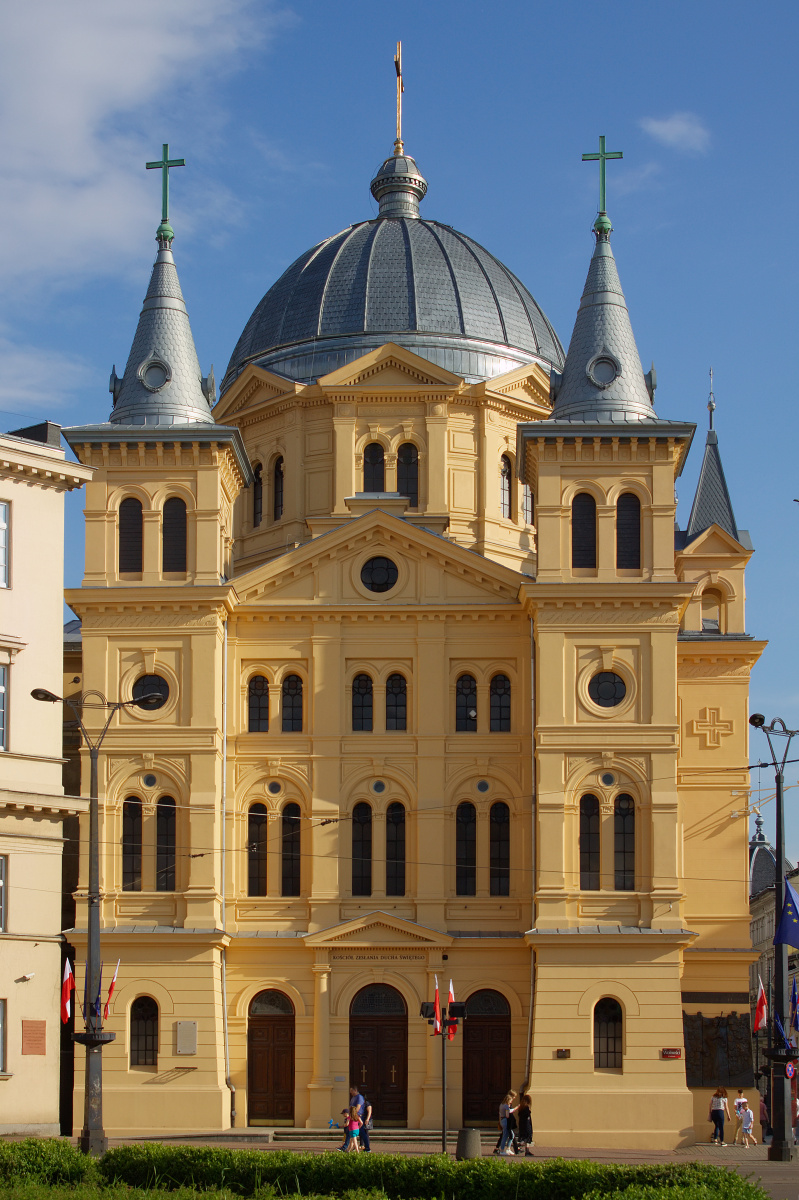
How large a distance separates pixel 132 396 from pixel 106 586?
6020 mm

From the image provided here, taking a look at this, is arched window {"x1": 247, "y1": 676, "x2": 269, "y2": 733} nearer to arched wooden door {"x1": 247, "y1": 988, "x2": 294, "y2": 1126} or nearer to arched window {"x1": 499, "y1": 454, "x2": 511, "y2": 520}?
arched wooden door {"x1": 247, "y1": 988, "x2": 294, "y2": 1126}

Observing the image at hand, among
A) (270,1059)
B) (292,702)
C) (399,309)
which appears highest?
(399,309)

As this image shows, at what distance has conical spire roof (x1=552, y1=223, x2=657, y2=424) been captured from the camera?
53.3 meters

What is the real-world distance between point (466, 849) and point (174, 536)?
39.1ft

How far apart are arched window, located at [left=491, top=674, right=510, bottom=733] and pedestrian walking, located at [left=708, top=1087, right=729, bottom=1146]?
37.0 feet

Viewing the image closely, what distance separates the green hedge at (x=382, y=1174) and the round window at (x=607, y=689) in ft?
72.1

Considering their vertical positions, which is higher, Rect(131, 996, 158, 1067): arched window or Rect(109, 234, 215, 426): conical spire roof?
Rect(109, 234, 215, 426): conical spire roof

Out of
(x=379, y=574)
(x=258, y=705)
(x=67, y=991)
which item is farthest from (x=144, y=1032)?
(x=379, y=574)

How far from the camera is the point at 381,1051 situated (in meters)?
50.5

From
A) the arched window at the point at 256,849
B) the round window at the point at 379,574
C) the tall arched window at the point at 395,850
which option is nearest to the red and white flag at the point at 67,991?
the arched window at the point at 256,849

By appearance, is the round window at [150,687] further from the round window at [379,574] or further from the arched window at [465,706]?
the arched window at [465,706]

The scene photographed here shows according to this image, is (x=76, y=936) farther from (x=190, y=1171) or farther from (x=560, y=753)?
(x=190, y=1171)

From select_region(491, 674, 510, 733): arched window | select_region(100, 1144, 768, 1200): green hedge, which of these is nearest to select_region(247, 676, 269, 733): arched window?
select_region(491, 674, 510, 733): arched window

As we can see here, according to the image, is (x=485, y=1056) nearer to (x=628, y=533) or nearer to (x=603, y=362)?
(x=628, y=533)
